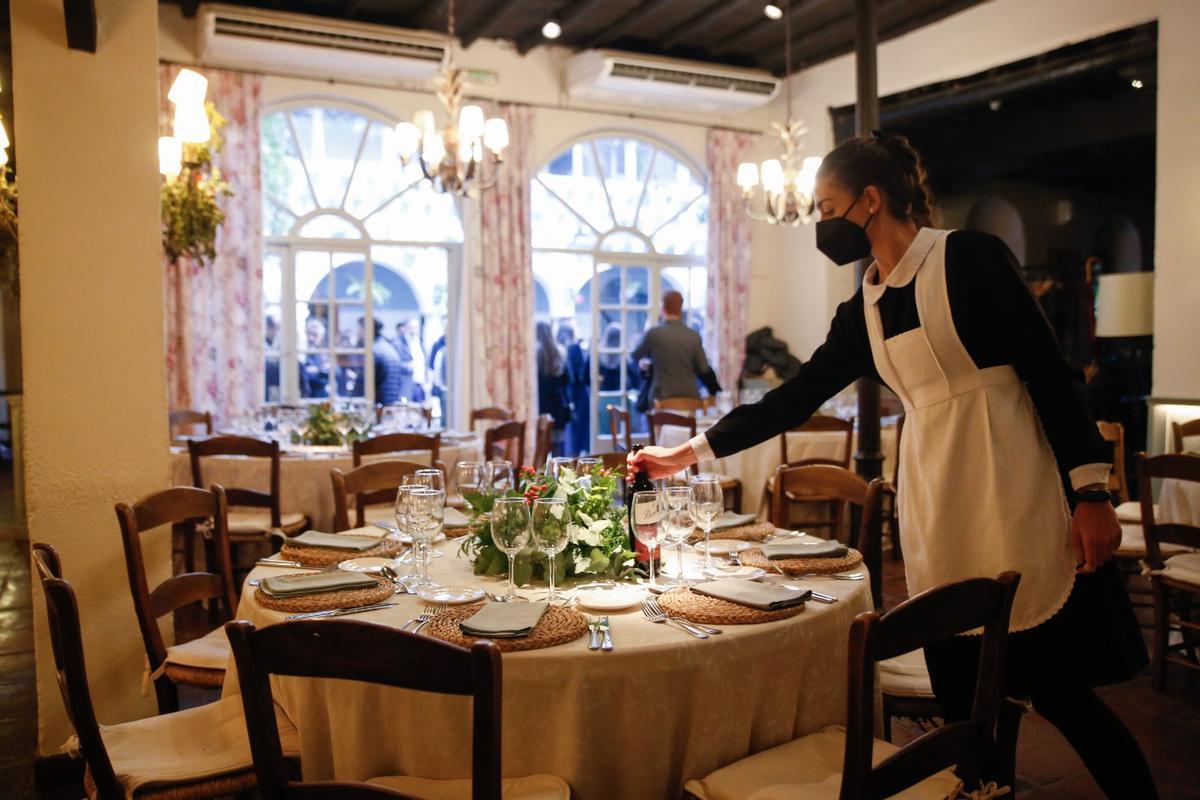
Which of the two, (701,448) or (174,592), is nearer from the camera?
(701,448)

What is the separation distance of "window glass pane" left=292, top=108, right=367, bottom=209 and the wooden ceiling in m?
0.80

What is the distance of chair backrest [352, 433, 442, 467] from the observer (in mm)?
4555

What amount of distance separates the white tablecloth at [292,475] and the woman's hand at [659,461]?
2.69 metres

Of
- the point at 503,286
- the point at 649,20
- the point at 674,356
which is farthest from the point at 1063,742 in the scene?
the point at 649,20

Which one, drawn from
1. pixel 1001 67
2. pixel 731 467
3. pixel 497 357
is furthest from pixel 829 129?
pixel 731 467

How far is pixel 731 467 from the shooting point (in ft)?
19.5

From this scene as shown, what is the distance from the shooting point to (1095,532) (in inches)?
72.6

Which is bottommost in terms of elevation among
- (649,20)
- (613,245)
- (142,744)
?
(142,744)

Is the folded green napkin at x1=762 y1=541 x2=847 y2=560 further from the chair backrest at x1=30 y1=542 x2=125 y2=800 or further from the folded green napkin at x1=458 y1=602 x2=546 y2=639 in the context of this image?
the chair backrest at x1=30 y1=542 x2=125 y2=800

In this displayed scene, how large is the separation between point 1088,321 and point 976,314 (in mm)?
8198

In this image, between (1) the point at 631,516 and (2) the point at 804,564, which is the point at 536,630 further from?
(2) the point at 804,564

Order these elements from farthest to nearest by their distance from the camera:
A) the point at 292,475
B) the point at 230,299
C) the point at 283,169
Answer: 1. the point at 283,169
2. the point at 230,299
3. the point at 292,475

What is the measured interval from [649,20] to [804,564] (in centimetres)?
668

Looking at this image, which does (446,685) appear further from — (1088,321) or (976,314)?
(1088,321)
